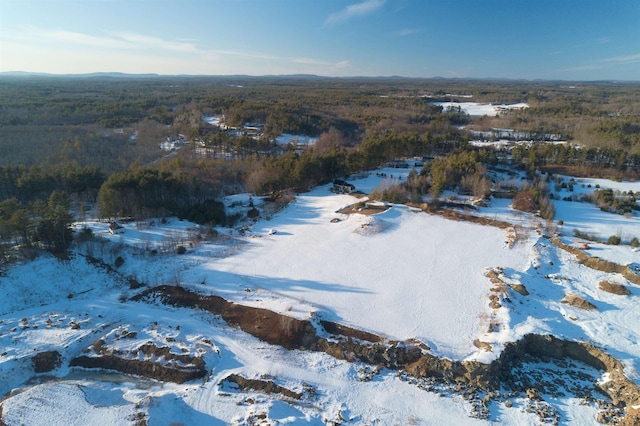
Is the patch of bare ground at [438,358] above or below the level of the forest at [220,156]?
below

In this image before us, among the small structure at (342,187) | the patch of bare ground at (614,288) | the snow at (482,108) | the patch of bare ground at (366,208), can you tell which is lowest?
the patch of bare ground at (614,288)

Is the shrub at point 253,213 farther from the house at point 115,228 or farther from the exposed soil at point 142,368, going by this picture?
the exposed soil at point 142,368

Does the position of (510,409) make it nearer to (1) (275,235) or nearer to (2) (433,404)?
(2) (433,404)

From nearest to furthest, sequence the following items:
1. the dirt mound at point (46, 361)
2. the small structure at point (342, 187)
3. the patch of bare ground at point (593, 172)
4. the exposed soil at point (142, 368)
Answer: the exposed soil at point (142, 368) → the dirt mound at point (46, 361) → the small structure at point (342, 187) → the patch of bare ground at point (593, 172)

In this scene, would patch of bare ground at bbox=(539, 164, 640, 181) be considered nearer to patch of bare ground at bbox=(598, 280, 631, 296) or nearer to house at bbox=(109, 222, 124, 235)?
patch of bare ground at bbox=(598, 280, 631, 296)

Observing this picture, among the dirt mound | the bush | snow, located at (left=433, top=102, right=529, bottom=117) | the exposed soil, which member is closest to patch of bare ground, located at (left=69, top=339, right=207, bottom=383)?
the exposed soil

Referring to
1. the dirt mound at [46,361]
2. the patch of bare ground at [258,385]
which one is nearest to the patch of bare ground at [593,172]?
the patch of bare ground at [258,385]

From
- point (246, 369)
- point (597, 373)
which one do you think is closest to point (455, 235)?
point (597, 373)

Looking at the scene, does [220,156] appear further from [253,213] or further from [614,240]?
[614,240]
